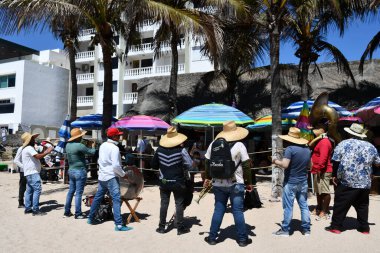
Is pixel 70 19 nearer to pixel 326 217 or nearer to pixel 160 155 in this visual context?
pixel 160 155

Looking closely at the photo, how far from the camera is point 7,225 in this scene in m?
6.41

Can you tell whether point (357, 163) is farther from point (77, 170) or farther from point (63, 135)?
point (63, 135)

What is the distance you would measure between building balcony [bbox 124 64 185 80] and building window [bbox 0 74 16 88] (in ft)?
35.5

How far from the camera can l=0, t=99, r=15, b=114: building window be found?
3497 centimetres

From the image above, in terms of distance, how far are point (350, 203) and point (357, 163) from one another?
2.10 feet

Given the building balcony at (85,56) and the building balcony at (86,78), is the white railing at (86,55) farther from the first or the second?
the building balcony at (86,78)

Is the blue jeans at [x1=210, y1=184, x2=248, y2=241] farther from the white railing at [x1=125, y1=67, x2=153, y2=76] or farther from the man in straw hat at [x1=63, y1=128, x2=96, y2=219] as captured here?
the white railing at [x1=125, y1=67, x2=153, y2=76]

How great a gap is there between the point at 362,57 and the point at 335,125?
5375 mm

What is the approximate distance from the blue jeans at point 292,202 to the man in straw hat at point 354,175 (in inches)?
22.1

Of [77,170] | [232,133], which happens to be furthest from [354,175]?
[77,170]

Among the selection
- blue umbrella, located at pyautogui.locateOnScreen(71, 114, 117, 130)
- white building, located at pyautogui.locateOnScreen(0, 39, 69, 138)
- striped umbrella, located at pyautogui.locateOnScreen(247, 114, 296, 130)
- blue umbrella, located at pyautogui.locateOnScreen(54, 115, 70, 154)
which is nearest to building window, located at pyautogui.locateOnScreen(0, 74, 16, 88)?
white building, located at pyautogui.locateOnScreen(0, 39, 69, 138)

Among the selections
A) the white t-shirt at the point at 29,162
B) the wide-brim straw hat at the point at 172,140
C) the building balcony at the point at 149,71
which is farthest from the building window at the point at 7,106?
the wide-brim straw hat at the point at 172,140

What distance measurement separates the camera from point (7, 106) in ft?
115

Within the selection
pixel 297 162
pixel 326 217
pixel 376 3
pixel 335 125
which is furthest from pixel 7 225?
pixel 376 3
